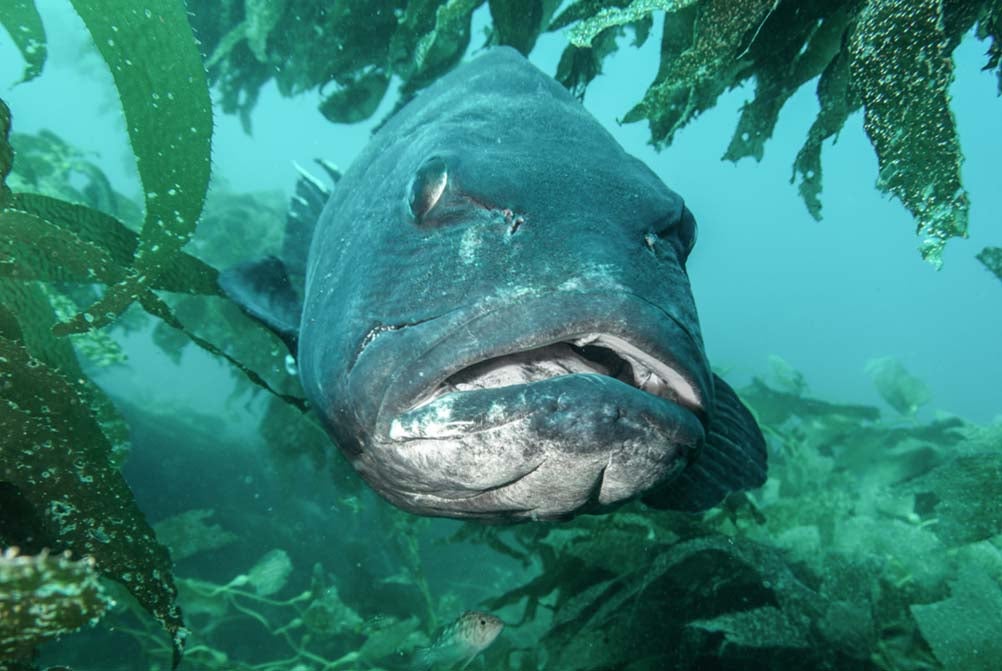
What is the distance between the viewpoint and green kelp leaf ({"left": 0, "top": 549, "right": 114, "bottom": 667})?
3.45 feet

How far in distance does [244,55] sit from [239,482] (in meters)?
5.62

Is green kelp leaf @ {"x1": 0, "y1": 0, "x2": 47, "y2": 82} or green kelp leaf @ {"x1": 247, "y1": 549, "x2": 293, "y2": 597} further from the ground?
green kelp leaf @ {"x1": 0, "y1": 0, "x2": 47, "y2": 82}

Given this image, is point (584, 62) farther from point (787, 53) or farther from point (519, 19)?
point (787, 53)

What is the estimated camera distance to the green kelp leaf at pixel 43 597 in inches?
41.4

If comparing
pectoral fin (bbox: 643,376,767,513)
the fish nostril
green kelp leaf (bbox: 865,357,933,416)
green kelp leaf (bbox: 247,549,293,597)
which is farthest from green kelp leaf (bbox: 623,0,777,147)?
green kelp leaf (bbox: 865,357,933,416)

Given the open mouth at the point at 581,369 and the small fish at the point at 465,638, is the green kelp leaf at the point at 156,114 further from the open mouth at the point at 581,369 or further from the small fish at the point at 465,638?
the small fish at the point at 465,638

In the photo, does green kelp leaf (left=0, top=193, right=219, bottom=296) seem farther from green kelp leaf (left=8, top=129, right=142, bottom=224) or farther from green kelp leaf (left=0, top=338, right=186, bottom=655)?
green kelp leaf (left=8, top=129, right=142, bottom=224)

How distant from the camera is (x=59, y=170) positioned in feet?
23.7

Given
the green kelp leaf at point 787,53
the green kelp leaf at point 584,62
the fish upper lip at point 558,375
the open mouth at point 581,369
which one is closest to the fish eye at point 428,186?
the fish upper lip at point 558,375

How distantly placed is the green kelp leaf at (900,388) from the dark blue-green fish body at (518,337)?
7766mm

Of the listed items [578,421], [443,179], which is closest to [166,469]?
[443,179]

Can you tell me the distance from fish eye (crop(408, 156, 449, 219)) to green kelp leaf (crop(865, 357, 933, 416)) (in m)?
8.98

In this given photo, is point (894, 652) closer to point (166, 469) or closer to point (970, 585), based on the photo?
point (970, 585)

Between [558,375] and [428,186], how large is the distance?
913mm
